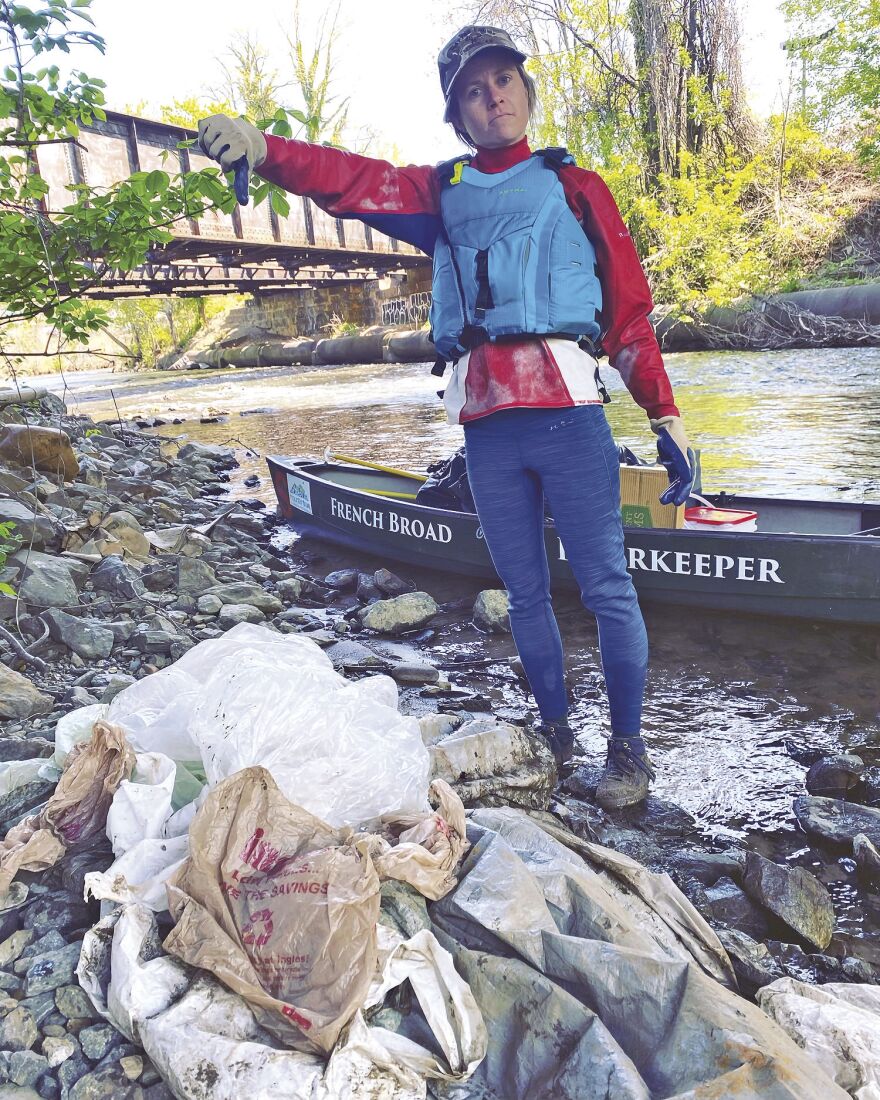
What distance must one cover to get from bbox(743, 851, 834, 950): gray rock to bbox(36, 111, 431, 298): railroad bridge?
13.0 metres

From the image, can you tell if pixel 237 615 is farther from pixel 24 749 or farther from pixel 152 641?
pixel 24 749

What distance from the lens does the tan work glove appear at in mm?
2336

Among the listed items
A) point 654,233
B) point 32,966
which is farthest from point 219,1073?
point 654,233

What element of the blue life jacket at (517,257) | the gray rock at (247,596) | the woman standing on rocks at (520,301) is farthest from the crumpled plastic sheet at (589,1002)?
the gray rock at (247,596)

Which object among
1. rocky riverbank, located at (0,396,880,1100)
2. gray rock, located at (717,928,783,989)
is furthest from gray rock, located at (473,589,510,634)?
gray rock, located at (717,928,783,989)

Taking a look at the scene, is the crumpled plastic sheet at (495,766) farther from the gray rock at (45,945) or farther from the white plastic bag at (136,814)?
the gray rock at (45,945)

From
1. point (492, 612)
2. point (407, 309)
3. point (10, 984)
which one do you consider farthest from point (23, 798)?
point (407, 309)

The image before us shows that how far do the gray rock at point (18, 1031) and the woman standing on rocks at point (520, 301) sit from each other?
76.1 inches

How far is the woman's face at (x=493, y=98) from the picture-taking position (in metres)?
2.58

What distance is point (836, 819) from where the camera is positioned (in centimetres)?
297

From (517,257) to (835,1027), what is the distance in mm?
2181

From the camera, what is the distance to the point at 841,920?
253 centimetres

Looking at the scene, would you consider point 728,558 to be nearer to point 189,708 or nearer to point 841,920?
point 841,920

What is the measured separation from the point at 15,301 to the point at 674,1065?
10.2 ft
